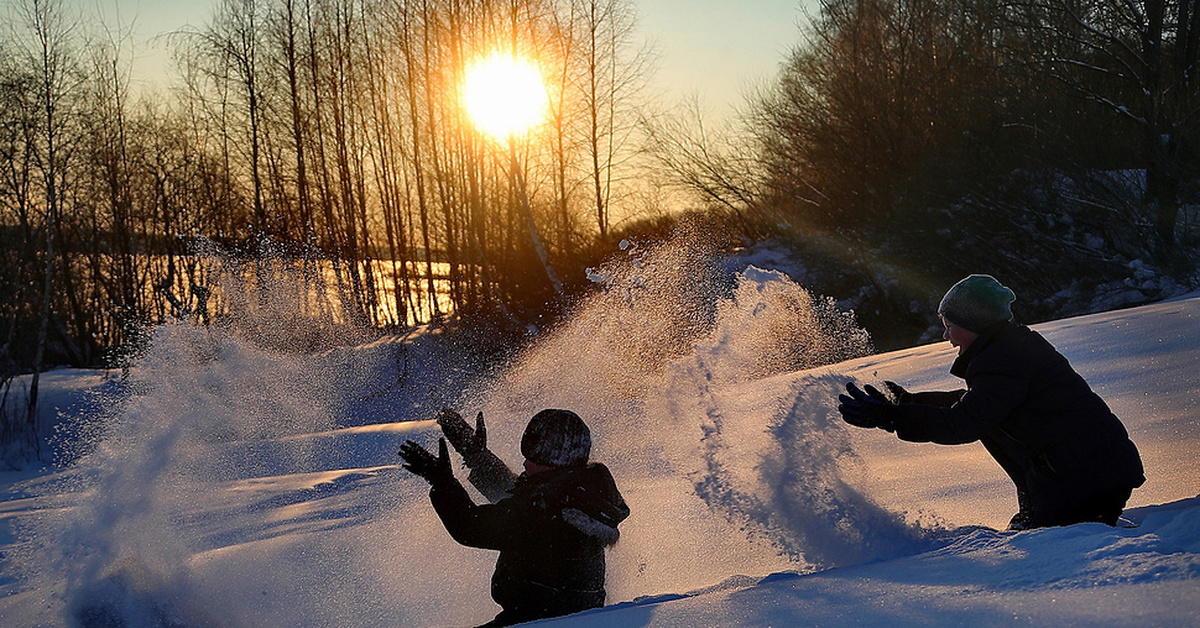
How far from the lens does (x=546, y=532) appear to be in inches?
118

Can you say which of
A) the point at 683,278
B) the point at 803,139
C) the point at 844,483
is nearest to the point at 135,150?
the point at 683,278

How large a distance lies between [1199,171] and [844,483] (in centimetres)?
1569

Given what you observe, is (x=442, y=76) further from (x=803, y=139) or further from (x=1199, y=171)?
(x=1199, y=171)

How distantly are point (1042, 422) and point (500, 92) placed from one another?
18.6 m

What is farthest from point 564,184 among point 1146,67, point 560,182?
point 1146,67

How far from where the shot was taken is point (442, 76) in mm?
20500

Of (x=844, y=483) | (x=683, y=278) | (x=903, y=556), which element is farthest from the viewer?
(x=683, y=278)

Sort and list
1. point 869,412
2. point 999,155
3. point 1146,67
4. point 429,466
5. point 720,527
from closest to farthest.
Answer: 1. point 429,466
2. point 869,412
3. point 720,527
4. point 1146,67
5. point 999,155

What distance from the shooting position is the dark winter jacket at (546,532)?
2.96 m

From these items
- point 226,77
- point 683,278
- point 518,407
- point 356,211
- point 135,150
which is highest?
point 226,77

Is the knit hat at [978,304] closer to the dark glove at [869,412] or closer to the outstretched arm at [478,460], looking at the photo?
the dark glove at [869,412]

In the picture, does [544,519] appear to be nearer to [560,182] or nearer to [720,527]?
[720,527]

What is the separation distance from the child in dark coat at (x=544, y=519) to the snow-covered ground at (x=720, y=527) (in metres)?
0.23

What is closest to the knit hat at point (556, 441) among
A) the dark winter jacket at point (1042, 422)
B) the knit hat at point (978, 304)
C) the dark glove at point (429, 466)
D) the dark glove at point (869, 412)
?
the dark glove at point (429, 466)
